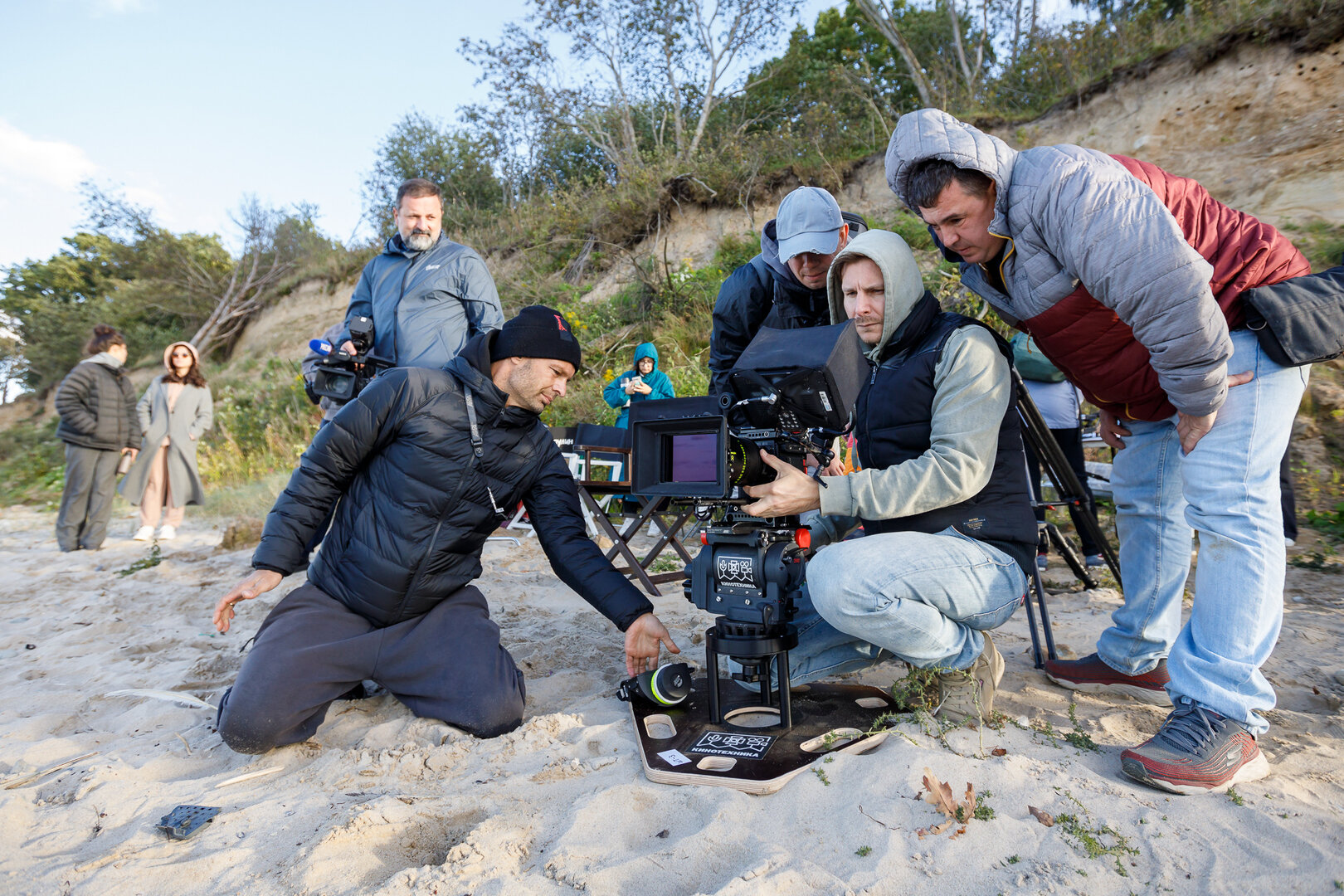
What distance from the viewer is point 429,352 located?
364cm

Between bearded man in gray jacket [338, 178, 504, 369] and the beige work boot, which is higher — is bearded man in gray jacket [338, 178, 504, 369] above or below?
above

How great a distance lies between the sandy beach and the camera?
1.44 metres

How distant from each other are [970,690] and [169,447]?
727 centimetres

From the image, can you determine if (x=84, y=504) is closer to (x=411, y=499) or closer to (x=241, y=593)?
(x=241, y=593)

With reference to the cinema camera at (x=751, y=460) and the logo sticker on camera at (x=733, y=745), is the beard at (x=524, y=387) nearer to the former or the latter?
the cinema camera at (x=751, y=460)

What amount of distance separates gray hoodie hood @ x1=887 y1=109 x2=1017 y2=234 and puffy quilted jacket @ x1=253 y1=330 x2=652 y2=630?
1.54 metres

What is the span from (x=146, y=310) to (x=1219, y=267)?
21.8 meters

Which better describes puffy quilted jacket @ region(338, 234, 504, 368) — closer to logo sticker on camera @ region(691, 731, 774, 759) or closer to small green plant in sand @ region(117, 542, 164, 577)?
logo sticker on camera @ region(691, 731, 774, 759)

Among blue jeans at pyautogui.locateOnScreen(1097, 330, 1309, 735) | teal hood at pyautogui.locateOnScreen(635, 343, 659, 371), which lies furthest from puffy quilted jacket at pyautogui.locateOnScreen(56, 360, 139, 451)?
blue jeans at pyautogui.locateOnScreen(1097, 330, 1309, 735)

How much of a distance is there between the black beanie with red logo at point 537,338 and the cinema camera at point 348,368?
3.61ft

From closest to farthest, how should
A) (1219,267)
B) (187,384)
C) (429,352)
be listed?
1. (1219,267)
2. (429,352)
3. (187,384)

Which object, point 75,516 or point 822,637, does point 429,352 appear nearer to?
point 822,637

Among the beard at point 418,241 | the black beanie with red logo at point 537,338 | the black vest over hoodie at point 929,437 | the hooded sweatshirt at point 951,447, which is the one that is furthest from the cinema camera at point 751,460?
the beard at point 418,241

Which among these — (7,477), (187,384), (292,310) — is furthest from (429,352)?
(292,310)
